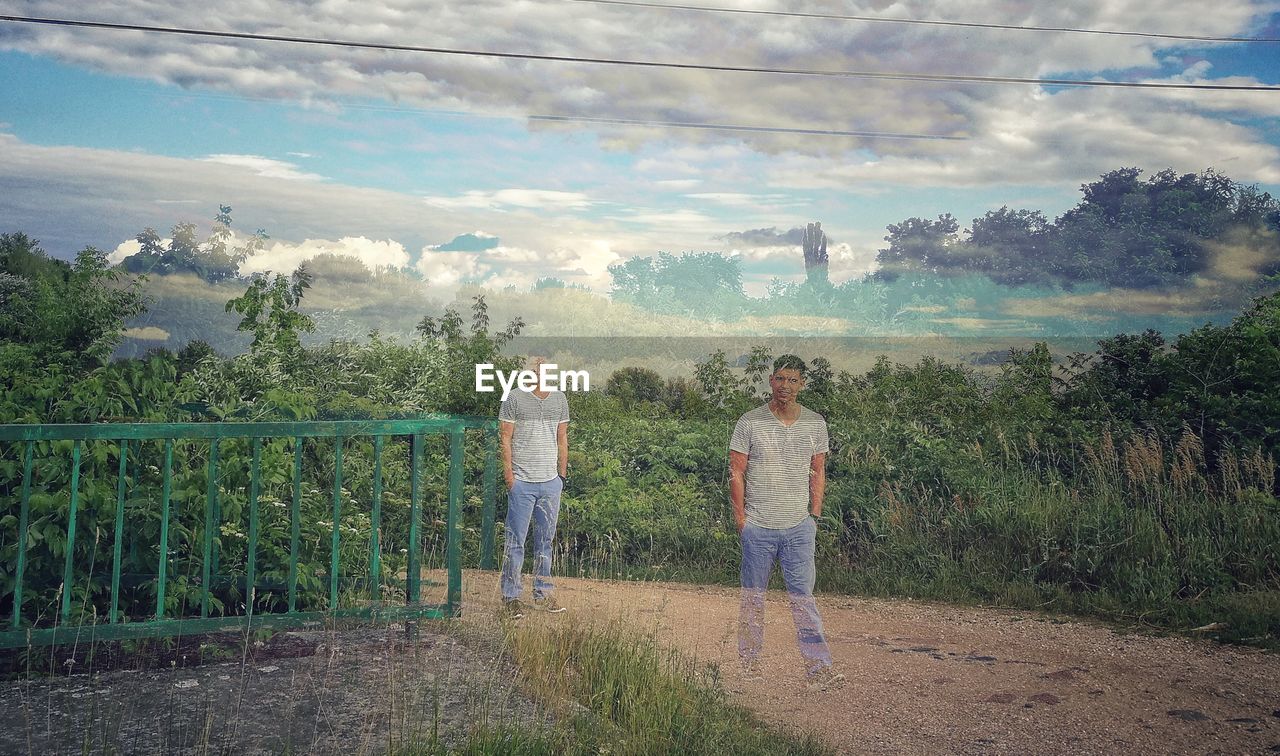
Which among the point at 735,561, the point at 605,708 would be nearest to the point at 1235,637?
the point at 735,561

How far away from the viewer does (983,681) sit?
724 cm

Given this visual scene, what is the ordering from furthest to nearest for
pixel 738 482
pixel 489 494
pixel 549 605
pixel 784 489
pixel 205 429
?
1. pixel 489 494
2. pixel 549 605
3. pixel 738 482
4. pixel 784 489
5. pixel 205 429

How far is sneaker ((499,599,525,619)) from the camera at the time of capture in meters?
7.16

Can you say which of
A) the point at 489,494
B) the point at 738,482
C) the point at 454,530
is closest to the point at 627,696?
the point at 454,530

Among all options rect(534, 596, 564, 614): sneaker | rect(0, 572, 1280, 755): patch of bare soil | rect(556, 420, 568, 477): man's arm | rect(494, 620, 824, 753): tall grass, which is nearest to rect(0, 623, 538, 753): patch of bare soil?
rect(0, 572, 1280, 755): patch of bare soil

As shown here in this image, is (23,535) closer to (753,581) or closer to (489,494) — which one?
(753,581)

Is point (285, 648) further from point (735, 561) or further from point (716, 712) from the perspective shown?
point (735, 561)

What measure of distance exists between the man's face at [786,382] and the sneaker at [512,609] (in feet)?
7.24

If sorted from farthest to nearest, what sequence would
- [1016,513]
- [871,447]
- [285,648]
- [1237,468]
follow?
[871,447] → [1237,468] → [1016,513] → [285,648]

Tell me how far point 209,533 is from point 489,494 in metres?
6.22

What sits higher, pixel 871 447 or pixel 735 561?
pixel 871 447

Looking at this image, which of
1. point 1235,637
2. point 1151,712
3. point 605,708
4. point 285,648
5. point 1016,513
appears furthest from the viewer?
point 1016,513

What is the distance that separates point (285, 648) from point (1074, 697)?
478 cm

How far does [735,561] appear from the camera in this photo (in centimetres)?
1103
